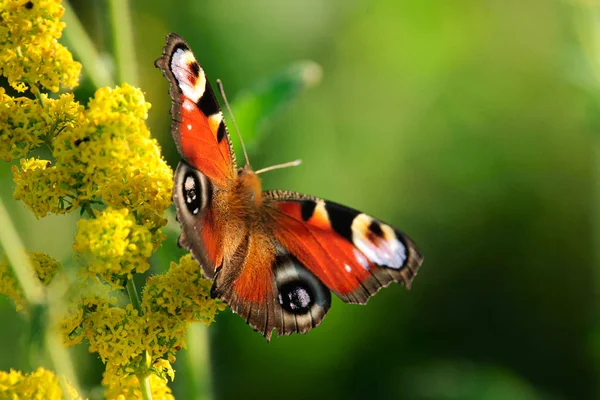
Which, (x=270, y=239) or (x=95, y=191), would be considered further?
(x=270, y=239)

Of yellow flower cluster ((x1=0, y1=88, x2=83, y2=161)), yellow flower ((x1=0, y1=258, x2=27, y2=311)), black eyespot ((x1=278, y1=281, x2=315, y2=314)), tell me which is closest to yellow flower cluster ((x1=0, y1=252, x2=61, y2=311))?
yellow flower ((x1=0, y1=258, x2=27, y2=311))

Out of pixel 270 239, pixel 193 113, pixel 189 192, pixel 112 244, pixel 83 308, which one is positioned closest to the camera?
pixel 112 244

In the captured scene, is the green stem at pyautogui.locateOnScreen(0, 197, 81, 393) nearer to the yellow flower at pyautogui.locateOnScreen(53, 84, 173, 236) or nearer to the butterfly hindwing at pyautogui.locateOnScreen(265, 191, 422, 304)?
the yellow flower at pyautogui.locateOnScreen(53, 84, 173, 236)

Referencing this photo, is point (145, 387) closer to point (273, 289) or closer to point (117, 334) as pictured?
point (117, 334)

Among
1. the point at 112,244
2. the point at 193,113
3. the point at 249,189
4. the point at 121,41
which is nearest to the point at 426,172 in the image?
the point at 121,41

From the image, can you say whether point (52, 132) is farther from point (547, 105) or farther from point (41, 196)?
point (547, 105)

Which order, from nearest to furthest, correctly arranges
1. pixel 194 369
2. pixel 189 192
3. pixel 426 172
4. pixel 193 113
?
1. pixel 189 192
2. pixel 193 113
3. pixel 194 369
4. pixel 426 172

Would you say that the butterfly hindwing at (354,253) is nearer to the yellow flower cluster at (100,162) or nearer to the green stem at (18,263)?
the yellow flower cluster at (100,162)
